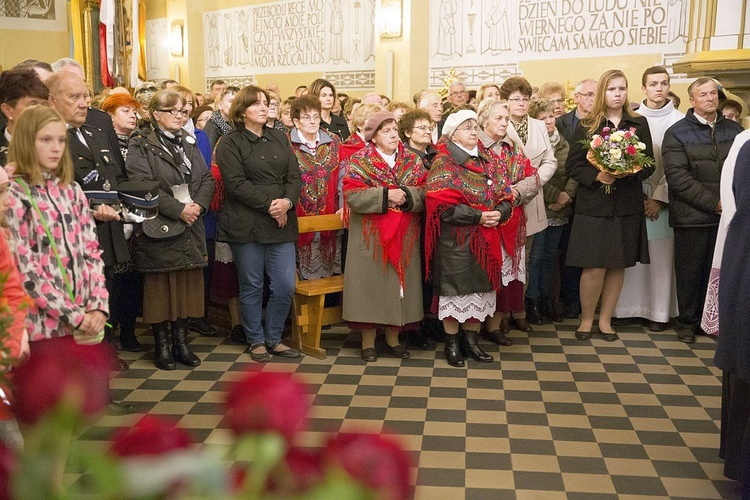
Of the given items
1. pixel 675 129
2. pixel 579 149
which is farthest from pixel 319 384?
pixel 675 129

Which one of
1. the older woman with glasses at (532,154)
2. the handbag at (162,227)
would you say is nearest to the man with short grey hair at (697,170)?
the older woman with glasses at (532,154)

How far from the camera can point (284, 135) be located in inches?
223

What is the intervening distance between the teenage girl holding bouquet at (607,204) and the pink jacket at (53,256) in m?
3.64

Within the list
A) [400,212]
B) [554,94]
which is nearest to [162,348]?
[400,212]

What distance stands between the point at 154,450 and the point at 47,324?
3.24 meters

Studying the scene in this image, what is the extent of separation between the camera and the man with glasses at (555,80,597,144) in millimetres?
6855

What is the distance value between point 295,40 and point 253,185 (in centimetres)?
908

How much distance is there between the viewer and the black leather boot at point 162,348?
5.44 metres

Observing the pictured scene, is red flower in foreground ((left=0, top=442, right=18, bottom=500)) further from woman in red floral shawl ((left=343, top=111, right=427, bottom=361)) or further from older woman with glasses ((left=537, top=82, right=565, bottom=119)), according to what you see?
older woman with glasses ((left=537, top=82, right=565, bottom=119))

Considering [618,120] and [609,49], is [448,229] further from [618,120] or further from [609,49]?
[609,49]

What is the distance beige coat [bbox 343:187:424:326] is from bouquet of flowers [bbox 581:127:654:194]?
1298 mm

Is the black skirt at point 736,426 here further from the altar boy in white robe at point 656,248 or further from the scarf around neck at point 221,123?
the scarf around neck at point 221,123

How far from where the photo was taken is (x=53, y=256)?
3.53 meters

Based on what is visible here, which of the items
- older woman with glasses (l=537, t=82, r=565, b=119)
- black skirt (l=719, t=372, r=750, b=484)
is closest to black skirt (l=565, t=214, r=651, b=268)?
older woman with glasses (l=537, t=82, r=565, b=119)
